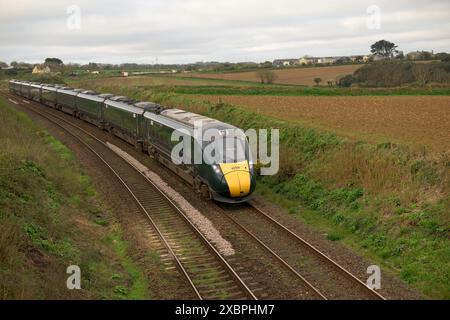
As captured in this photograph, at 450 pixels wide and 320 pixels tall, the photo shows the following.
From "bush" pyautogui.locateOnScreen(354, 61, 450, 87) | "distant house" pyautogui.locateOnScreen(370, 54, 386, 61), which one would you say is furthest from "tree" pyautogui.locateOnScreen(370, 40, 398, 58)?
"bush" pyautogui.locateOnScreen(354, 61, 450, 87)

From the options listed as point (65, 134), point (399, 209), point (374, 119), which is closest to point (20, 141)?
point (65, 134)

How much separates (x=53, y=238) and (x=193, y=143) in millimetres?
7277

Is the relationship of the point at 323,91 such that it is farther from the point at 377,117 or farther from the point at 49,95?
the point at 49,95

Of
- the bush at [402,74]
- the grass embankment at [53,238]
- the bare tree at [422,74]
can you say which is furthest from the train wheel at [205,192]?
the bush at [402,74]

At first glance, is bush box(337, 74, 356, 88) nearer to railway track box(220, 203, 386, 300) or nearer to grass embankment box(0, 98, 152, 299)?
railway track box(220, 203, 386, 300)

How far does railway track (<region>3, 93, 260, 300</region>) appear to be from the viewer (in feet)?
37.4

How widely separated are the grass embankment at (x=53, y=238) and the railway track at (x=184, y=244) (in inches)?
49.9

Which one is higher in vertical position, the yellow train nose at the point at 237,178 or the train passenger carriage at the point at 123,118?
the train passenger carriage at the point at 123,118

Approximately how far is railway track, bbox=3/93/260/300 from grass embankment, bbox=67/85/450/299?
174 inches

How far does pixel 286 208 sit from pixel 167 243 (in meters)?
5.93

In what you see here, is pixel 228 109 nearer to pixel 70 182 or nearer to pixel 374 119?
pixel 374 119

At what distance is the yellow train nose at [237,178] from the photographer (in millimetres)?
16984

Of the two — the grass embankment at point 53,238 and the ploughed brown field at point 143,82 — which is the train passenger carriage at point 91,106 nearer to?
the grass embankment at point 53,238

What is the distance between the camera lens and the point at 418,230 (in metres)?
13.7
